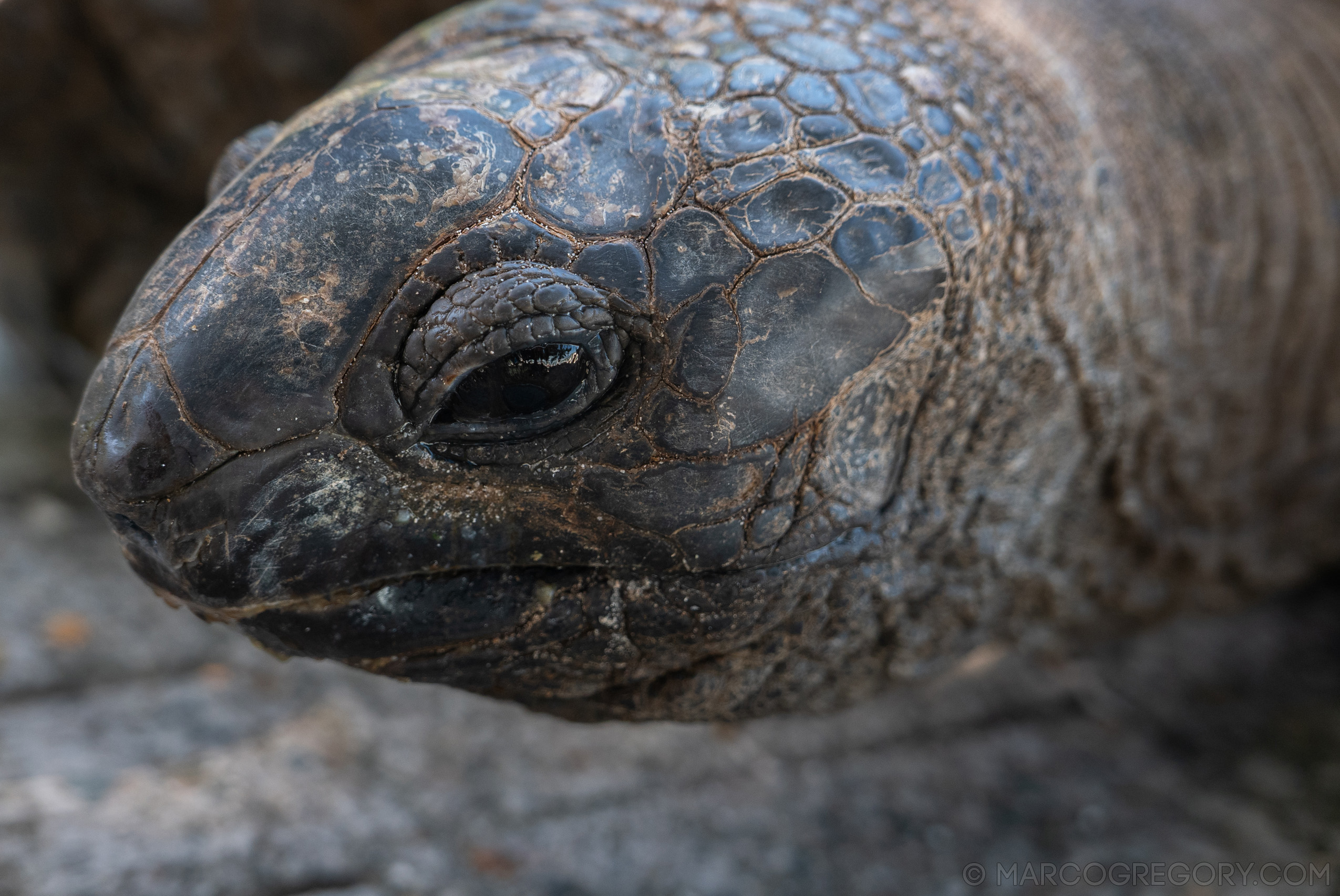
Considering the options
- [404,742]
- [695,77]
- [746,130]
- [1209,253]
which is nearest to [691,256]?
[746,130]

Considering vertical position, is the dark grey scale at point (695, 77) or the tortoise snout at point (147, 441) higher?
the dark grey scale at point (695, 77)

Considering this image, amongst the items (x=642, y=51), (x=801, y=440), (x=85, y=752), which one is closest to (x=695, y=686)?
(x=801, y=440)

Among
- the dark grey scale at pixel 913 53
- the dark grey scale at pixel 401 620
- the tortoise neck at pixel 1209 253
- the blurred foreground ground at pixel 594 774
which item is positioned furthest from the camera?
the blurred foreground ground at pixel 594 774

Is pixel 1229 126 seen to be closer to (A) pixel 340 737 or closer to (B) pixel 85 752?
(A) pixel 340 737

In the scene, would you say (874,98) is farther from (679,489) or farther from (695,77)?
(679,489)

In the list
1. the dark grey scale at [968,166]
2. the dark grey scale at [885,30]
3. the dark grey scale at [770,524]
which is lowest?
the dark grey scale at [770,524]

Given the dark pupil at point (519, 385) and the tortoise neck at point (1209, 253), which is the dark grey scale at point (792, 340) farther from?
the tortoise neck at point (1209, 253)

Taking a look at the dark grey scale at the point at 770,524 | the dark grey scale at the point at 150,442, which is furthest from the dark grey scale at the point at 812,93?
the dark grey scale at the point at 150,442
